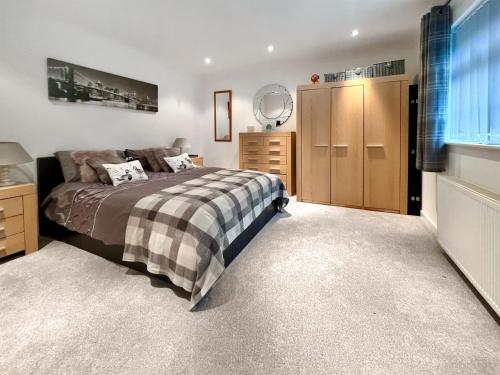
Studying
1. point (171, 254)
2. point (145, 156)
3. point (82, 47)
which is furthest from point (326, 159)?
point (82, 47)

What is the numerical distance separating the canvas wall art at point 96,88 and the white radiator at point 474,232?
3991mm

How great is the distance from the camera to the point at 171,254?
70.2 inches

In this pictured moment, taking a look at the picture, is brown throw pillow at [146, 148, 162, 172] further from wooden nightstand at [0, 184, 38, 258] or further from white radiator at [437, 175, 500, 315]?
white radiator at [437, 175, 500, 315]

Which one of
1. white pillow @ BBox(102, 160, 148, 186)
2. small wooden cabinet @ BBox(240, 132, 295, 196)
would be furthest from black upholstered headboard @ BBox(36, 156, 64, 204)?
small wooden cabinet @ BBox(240, 132, 295, 196)

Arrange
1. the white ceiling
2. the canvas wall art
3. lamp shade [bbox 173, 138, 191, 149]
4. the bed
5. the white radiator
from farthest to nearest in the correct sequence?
lamp shade [bbox 173, 138, 191, 149]
the canvas wall art
the white ceiling
the bed
the white radiator

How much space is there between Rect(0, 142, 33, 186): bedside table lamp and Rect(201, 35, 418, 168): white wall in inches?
140

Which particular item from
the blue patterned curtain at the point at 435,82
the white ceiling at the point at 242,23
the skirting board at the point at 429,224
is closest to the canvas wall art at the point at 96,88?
the white ceiling at the point at 242,23

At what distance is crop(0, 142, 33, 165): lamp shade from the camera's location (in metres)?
2.28

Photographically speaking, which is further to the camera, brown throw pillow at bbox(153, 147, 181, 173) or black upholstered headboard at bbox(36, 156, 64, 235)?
brown throw pillow at bbox(153, 147, 181, 173)

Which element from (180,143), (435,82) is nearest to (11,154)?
(180,143)

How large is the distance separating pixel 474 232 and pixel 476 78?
116 cm

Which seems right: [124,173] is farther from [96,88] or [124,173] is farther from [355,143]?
[355,143]

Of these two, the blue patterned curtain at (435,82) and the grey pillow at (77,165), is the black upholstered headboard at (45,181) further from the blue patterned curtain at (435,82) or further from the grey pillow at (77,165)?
the blue patterned curtain at (435,82)

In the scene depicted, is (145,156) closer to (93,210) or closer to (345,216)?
(93,210)
